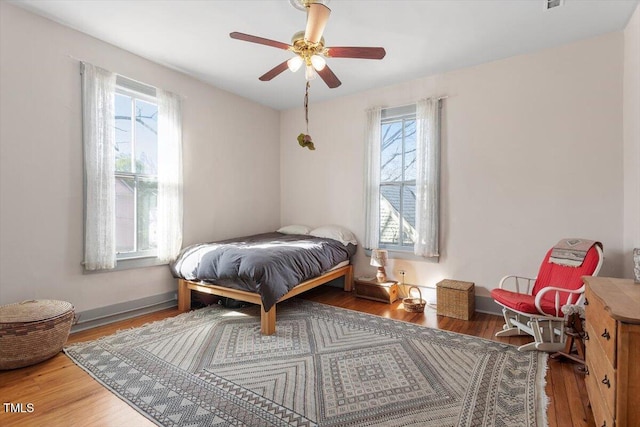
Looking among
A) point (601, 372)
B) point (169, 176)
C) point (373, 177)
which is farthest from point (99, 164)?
point (601, 372)

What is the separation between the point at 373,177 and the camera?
4258mm

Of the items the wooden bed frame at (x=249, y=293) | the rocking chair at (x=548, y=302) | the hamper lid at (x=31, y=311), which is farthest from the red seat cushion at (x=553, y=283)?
the hamper lid at (x=31, y=311)

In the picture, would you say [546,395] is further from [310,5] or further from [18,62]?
[18,62]

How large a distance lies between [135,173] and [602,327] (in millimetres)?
4012

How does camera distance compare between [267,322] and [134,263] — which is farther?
[134,263]

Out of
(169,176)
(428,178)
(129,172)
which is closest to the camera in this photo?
(129,172)

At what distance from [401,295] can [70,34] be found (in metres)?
4.55

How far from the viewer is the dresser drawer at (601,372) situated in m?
1.28

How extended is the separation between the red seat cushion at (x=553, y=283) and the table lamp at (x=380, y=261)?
1.40m

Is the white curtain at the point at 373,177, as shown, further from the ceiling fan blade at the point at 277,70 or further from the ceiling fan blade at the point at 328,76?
the ceiling fan blade at the point at 277,70

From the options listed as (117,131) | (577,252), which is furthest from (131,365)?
(577,252)

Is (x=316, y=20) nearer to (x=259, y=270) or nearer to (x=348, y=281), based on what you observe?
(x=259, y=270)

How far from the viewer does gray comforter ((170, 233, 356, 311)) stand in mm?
2811

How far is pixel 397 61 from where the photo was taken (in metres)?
3.47
